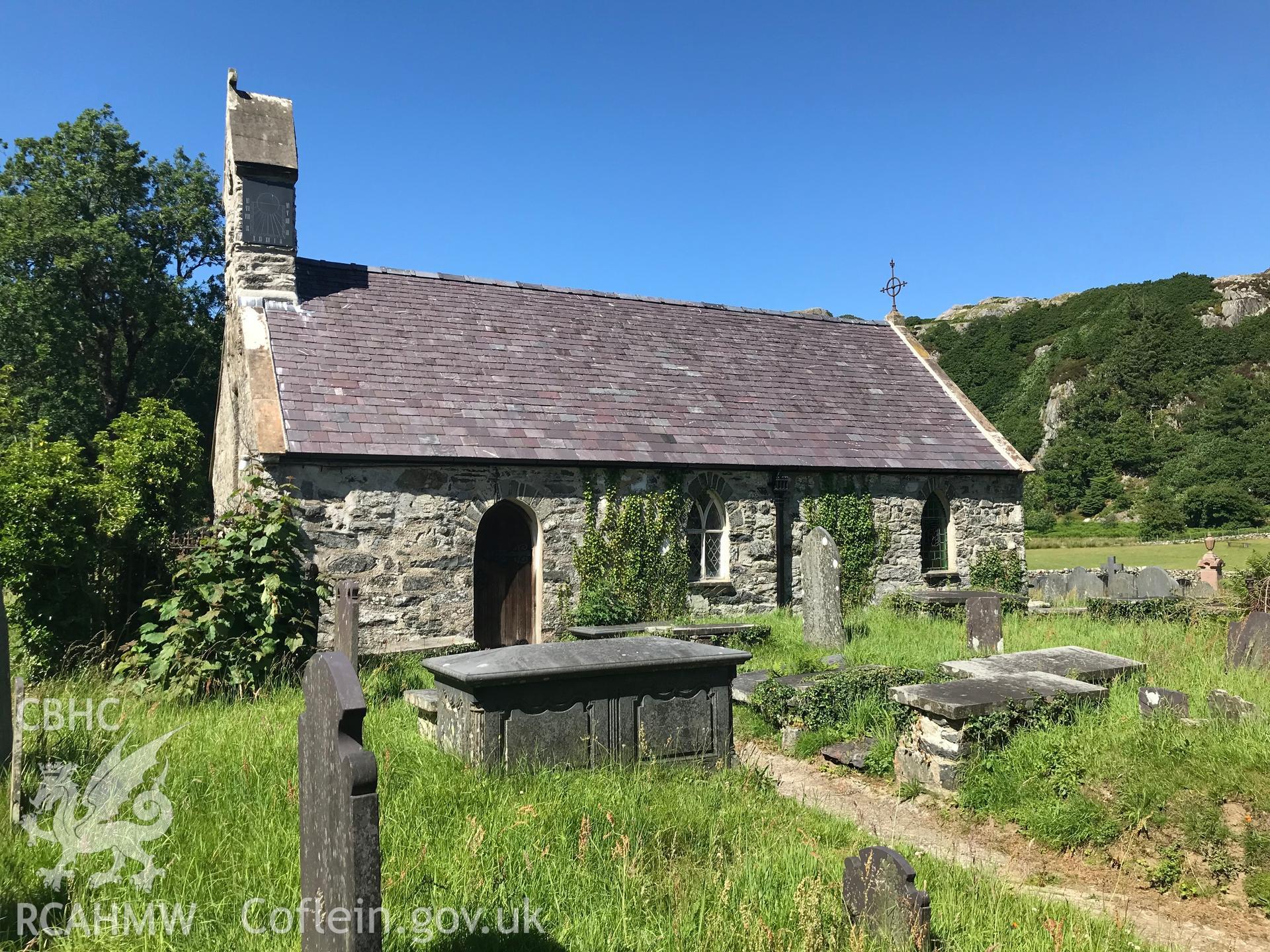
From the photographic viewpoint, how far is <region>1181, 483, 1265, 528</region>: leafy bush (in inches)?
1544

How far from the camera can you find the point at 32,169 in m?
26.1

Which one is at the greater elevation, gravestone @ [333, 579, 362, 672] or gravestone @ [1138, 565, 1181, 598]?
gravestone @ [333, 579, 362, 672]

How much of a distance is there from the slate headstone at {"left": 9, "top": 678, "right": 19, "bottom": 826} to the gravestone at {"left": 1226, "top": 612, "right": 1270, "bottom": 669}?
10.3m

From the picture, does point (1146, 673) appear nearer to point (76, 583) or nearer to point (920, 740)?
point (920, 740)

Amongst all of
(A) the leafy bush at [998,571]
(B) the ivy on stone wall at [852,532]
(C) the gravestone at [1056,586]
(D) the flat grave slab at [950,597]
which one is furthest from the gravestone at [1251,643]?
(C) the gravestone at [1056,586]

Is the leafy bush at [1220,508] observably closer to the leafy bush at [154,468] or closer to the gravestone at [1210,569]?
the gravestone at [1210,569]

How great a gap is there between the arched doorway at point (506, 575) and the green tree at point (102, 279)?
1778 centimetres

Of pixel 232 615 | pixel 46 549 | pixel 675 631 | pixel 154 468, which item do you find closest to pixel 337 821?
pixel 232 615

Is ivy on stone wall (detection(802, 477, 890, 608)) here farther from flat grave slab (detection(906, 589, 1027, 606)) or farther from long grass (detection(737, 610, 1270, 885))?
long grass (detection(737, 610, 1270, 885))

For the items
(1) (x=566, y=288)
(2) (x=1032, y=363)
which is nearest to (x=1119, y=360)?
(2) (x=1032, y=363)

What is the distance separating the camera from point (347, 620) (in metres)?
9.70

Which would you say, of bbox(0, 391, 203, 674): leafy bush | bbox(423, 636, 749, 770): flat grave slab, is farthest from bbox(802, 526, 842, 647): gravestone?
bbox(0, 391, 203, 674): leafy bush

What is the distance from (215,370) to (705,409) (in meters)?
21.2

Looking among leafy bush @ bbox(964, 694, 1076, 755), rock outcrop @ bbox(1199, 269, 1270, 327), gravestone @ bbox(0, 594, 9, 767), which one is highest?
rock outcrop @ bbox(1199, 269, 1270, 327)
